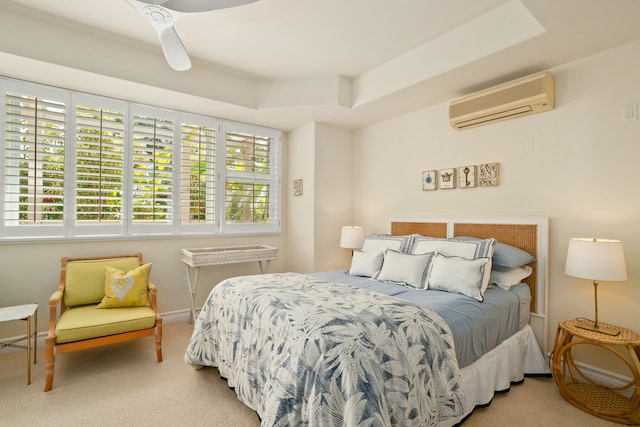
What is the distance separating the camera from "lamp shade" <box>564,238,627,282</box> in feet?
6.56

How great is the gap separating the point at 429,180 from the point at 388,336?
7.68 ft

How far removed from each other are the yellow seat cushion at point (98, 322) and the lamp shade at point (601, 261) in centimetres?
331

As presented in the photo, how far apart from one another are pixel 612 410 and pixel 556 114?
7.19 ft

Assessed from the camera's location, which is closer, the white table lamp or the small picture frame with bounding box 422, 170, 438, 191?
the white table lamp

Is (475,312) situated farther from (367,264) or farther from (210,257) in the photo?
(210,257)

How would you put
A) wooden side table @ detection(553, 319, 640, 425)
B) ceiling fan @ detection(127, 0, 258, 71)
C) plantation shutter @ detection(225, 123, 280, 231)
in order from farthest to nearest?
plantation shutter @ detection(225, 123, 280, 231), wooden side table @ detection(553, 319, 640, 425), ceiling fan @ detection(127, 0, 258, 71)

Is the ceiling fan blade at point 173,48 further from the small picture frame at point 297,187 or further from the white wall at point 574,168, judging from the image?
the white wall at point 574,168

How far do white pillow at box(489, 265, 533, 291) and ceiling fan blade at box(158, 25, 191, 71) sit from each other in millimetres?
2928

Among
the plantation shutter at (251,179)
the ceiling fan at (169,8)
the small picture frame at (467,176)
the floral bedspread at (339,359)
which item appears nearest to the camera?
the floral bedspread at (339,359)

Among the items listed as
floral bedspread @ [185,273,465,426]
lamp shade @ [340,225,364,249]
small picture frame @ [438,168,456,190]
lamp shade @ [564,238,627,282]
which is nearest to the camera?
floral bedspread @ [185,273,465,426]

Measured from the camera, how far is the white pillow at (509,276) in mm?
2484

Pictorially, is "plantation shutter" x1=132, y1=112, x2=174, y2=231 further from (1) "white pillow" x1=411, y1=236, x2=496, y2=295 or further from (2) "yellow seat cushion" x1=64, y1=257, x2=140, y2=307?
(1) "white pillow" x1=411, y1=236, x2=496, y2=295

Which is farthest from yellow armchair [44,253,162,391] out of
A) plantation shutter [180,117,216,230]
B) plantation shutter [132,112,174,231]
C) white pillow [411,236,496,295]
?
white pillow [411,236,496,295]

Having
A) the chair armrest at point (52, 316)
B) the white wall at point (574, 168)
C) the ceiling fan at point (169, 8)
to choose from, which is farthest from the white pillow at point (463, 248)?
the chair armrest at point (52, 316)
